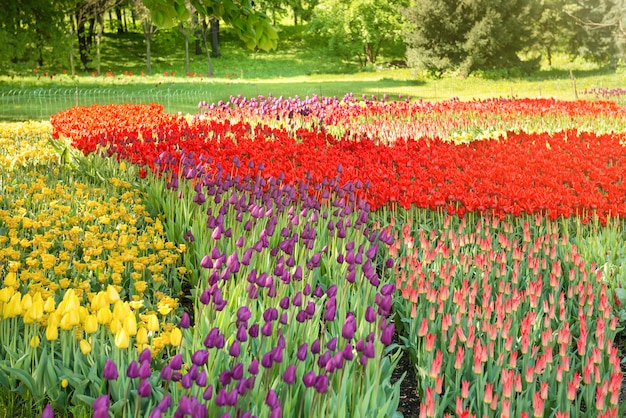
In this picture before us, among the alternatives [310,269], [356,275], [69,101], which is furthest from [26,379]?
[69,101]

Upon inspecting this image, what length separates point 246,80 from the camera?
34.5 m

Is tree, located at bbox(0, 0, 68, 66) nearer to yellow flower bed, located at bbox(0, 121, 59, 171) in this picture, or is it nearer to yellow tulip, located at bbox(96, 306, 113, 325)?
yellow flower bed, located at bbox(0, 121, 59, 171)

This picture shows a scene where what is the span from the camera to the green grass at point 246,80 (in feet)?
73.8

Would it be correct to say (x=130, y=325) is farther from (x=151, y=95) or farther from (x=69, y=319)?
(x=151, y=95)

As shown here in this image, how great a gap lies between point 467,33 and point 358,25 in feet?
44.1

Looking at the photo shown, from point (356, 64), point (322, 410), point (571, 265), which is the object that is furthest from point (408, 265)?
point (356, 64)

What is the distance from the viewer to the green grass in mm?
22500

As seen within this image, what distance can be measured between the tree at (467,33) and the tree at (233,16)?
27403 mm

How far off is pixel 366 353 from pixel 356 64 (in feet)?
139

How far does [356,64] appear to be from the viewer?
4372 cm

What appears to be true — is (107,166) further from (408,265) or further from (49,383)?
(49,383)

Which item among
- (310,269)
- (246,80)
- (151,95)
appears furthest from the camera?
(246,80)

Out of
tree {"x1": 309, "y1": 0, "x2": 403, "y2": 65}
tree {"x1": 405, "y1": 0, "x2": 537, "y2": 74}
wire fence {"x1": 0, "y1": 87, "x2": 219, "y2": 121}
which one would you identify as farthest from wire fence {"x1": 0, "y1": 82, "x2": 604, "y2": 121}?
tree {"x1": 309, "y1": 0, "x2": 403, "y2": 65}

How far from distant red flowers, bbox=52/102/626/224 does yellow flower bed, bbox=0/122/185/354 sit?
1140mm
